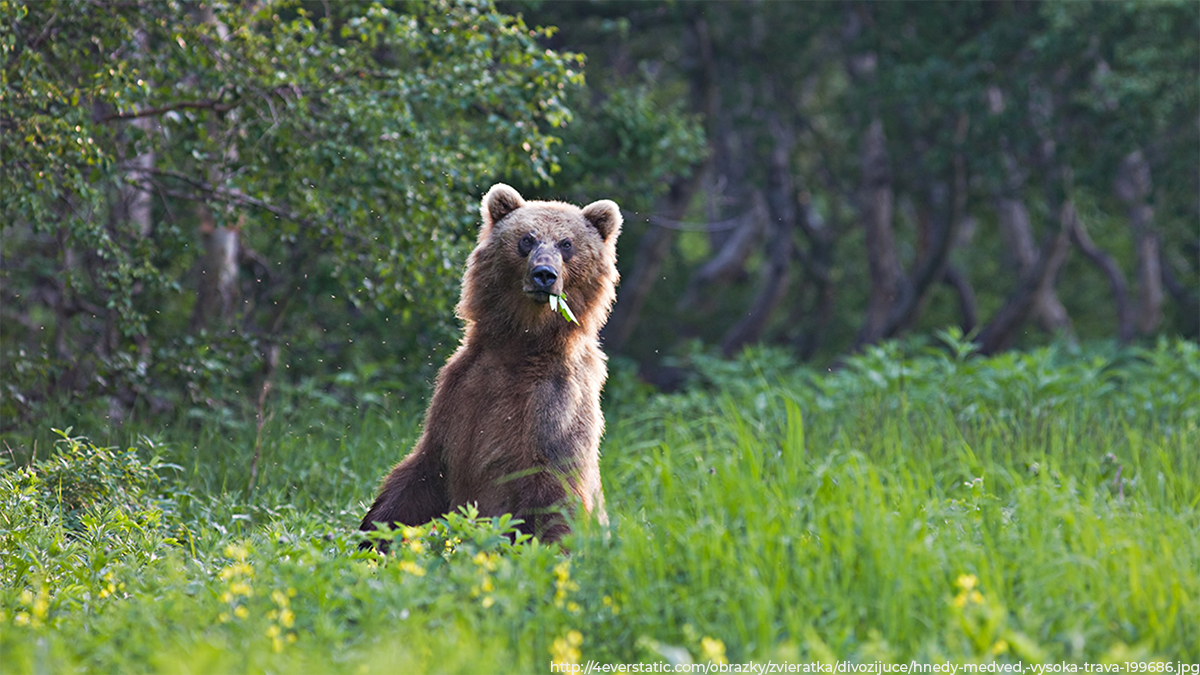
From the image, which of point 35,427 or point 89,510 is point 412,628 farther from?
point 35,427

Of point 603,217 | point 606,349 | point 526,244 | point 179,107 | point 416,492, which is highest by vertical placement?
point 179,107

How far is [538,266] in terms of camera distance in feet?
15.4

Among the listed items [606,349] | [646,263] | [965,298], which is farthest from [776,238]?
[965,298]

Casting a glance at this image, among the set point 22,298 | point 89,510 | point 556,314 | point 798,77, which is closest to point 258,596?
point 556,314

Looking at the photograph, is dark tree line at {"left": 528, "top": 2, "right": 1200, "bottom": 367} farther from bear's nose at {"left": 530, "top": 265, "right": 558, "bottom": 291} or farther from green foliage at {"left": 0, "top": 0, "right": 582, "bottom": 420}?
bear's nose at {"left": 530, "top": 265, "right": 558, "bottom": 291}

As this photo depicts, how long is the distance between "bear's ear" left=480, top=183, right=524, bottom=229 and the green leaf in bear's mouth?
1.72 feet

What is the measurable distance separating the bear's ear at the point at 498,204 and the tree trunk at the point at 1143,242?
11826 millimetres

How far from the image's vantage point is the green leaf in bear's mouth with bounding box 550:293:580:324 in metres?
4.70

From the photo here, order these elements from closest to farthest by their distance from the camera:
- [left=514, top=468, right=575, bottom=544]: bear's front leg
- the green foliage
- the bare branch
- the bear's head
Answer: [left=514, top=468, right=575, bottom=544]: bear's front leg < the bear's head < the green foliage < the bare branch

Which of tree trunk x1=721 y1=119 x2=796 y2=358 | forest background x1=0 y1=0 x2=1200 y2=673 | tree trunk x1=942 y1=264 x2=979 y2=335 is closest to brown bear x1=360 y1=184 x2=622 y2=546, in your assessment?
forest background x1=0 y1=0 x2=1200 y2=673

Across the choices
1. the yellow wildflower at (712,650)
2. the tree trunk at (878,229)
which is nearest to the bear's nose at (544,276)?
the yellow wildflower at (712,650)

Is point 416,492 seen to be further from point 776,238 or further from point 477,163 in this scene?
point 776,238

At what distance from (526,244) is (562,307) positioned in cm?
34

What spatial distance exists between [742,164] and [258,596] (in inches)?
581
